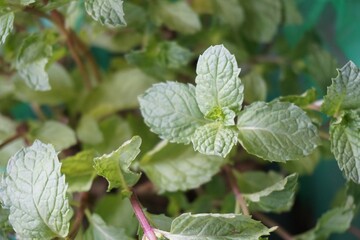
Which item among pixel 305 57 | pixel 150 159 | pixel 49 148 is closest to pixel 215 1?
pixel 305 57

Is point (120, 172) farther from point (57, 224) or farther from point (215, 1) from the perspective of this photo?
point (215, 1)

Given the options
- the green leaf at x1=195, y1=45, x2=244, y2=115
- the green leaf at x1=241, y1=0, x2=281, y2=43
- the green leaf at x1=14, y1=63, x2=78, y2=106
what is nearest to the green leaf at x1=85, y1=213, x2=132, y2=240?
the green leaf at x1=195, y1=45, x2=244, y2=115

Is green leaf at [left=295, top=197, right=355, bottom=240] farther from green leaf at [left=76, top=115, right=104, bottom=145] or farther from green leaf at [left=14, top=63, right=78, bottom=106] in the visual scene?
green leaf at [left=14, top=63, right=78, bottom=106]

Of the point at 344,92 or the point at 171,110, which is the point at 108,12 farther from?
the point at 344,92

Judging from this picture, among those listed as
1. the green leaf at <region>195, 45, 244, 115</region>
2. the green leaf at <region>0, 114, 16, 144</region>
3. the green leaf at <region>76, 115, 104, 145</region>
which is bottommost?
the green leaf at <region>76, 115, 104, 145</region>

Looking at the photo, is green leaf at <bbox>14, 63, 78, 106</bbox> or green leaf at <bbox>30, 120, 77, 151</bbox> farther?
green leaf at <bbox>14, 63, 78, 106</bbox>

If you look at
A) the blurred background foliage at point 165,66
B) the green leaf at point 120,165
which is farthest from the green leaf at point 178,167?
the green leaf at point 120,165

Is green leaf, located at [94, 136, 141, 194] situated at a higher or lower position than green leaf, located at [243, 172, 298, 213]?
higher
